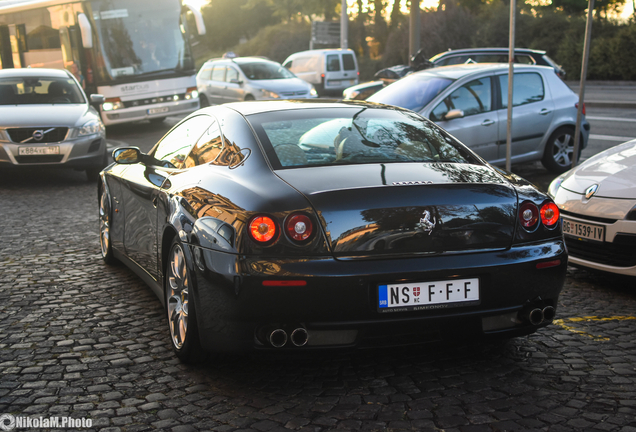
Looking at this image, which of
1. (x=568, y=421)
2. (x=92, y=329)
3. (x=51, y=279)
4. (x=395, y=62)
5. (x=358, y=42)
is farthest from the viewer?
(x=358, y=42)

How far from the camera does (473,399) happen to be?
3.33 metres

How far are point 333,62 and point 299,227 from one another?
91.9ft

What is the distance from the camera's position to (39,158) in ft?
35.1

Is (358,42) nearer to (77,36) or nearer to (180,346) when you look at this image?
(77,36)

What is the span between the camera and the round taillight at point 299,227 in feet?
10.8

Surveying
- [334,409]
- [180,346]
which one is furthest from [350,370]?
[180,346]

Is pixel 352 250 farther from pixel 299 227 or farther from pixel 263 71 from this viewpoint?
pixel 263 71

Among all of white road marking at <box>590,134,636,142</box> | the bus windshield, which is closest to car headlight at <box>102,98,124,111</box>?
the bus windshield

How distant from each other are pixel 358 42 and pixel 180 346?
50.1m

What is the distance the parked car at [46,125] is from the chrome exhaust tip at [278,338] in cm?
837

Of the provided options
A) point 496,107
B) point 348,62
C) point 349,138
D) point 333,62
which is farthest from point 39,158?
point 348,62

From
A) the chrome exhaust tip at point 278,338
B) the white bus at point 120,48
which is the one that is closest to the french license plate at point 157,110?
the white bus at point 120,48

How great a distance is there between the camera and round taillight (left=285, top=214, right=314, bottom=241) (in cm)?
328

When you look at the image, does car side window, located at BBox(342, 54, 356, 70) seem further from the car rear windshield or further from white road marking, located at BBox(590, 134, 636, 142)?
the car rear windshield
